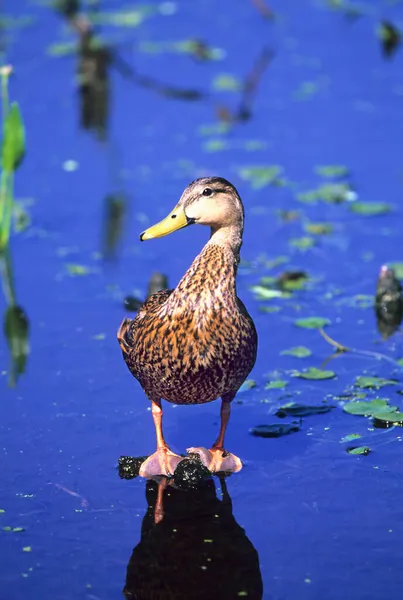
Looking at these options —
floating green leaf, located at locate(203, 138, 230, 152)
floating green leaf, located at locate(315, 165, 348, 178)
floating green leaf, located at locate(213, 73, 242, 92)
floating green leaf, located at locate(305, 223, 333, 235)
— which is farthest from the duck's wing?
floating green leaf, located at locate(213, 73, 242, 92)

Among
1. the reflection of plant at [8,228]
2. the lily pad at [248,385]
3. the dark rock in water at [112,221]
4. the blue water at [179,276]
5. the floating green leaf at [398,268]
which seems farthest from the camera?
the dark rock in water at [112,221]

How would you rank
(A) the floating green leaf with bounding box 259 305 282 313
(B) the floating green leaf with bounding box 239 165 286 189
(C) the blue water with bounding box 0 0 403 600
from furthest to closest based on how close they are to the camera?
(B) the floating green leaf with bounding box 239 165 286 189
(A) the floating green leaf with bounding box 259 305 282 313
(C) the blue water with bounding box 0 0 403 600

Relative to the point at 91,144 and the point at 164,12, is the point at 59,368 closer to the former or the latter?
the point at 91,144

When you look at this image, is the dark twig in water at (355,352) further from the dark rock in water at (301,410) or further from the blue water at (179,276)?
the dark rock in water at (301,410)

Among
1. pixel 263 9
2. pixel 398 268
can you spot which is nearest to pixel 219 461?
pixel 398 268

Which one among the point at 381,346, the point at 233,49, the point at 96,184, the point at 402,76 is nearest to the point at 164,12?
the point at 233,49

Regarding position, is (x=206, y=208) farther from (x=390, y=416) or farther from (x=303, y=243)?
(x=303, y=243)

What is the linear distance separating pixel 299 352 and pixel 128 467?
5.39ft

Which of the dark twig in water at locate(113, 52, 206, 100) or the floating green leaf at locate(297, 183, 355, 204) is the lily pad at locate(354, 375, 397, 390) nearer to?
the floating green leaf at locate(297, 183, 355, 204)

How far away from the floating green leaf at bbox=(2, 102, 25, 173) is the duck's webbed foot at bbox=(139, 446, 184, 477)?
111 inches

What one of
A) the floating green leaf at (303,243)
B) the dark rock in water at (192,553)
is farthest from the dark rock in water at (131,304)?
the dark rock in water at (192,553)

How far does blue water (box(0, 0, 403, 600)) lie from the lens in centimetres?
539

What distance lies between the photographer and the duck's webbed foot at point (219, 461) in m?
5.99

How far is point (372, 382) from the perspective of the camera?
6.84m
